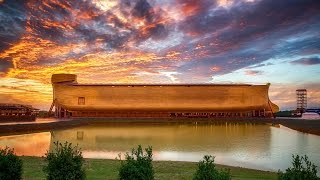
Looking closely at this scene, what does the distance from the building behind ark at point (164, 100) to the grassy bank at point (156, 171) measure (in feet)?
252

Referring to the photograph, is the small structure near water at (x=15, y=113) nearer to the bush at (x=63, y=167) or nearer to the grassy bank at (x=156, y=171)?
the grassy bank at (x=156, y=171)

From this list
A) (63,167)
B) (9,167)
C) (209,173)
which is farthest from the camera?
(9,167)

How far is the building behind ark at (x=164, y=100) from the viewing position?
93.8 meters

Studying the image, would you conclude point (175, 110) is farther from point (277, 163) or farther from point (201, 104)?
point (277, 163)

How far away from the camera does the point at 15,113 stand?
187 ft

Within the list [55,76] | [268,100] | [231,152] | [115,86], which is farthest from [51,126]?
[268,100]

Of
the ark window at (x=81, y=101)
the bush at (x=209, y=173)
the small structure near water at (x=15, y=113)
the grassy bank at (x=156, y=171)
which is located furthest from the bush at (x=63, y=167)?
the ark window at (x=81, y=101)

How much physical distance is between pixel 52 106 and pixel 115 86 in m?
17.2

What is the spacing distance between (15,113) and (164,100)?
144ft

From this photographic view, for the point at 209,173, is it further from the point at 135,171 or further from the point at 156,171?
the point at 156,171

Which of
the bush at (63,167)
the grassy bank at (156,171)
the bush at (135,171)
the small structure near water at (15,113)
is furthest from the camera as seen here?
the small structure near water at (15,113)

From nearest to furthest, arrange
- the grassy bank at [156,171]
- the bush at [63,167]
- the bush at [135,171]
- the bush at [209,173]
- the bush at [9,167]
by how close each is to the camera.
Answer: the bush at [209,173]
the bush at [135,171]
the bush at [63,167]
the bush at [9,167]
the grassy bank at [156,171]

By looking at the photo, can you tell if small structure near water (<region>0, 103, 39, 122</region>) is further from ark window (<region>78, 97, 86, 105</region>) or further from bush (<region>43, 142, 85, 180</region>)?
bush (<region>43, 142, 85, 180</region>)

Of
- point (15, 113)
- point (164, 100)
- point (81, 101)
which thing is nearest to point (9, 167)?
point (15, 113)
